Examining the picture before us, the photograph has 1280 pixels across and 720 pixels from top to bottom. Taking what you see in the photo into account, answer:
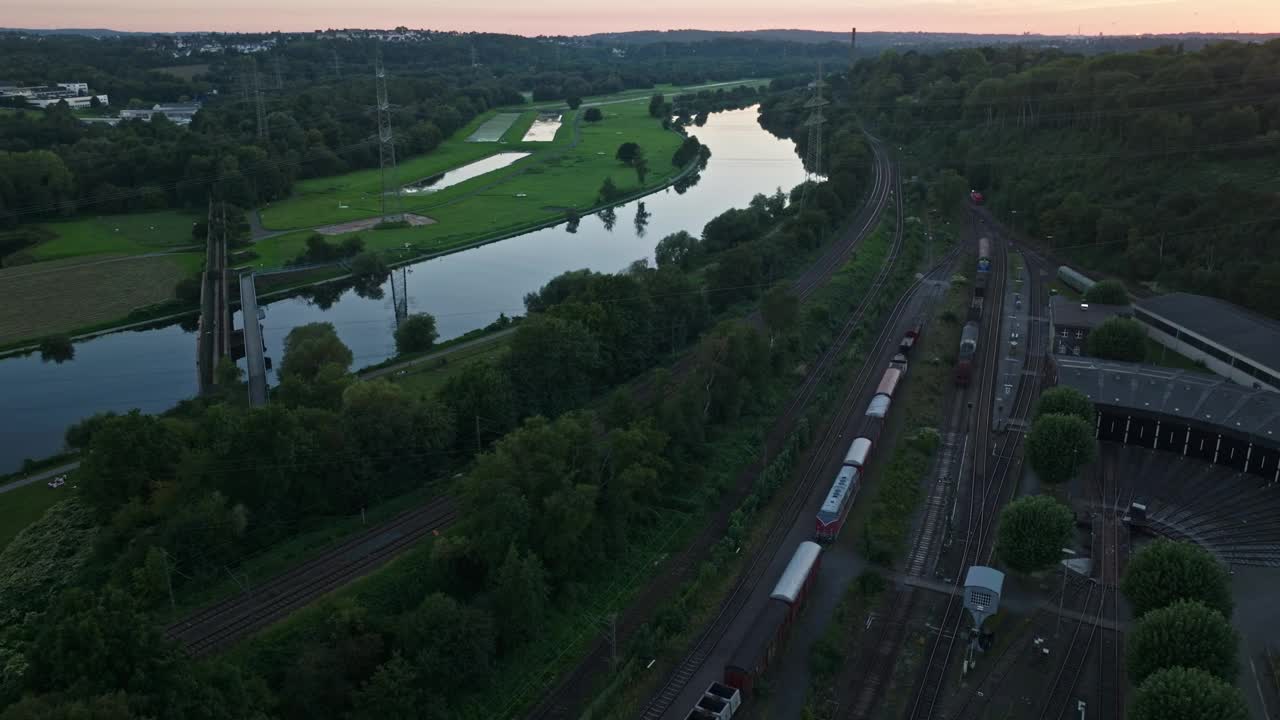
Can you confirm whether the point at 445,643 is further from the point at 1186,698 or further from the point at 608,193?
the point at 608,193

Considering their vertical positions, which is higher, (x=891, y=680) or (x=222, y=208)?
(x=222, y=208)

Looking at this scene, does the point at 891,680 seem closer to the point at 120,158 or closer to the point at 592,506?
the point at 592,506

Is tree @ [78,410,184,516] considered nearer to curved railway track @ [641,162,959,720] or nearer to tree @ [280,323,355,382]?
tree @ [280,323,355,382]

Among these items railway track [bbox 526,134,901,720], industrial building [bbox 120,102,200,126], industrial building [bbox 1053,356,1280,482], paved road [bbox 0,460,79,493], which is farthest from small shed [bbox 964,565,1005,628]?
industrial building [bbox 120,102,200,126]

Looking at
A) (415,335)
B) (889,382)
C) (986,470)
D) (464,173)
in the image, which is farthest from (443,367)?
(464,173)

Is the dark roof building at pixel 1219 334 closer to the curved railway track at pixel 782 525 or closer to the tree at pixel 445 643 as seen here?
the curved railway track at pixel 782 525

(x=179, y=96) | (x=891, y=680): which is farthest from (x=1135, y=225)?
(x=179, y=96)
